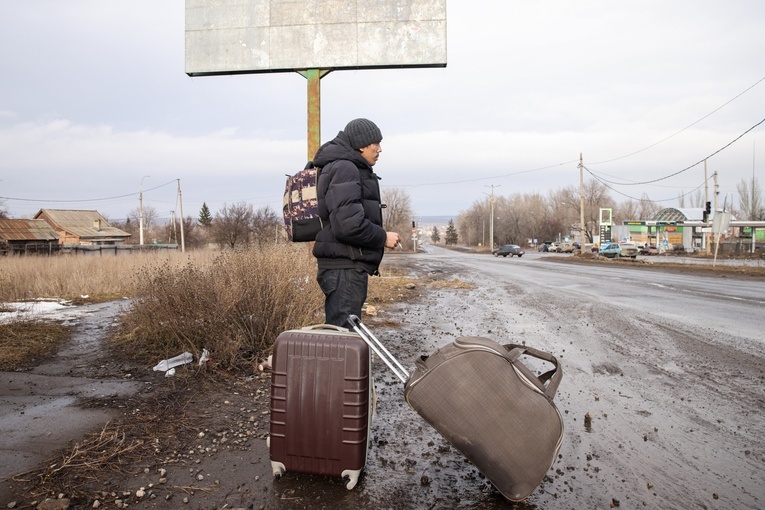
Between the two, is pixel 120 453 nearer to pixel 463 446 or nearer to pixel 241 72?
pixel 463 446

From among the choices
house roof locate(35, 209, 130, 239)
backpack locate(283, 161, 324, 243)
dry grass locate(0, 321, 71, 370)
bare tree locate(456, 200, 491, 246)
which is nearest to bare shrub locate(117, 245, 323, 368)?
dry grass locate(0, 321, 71, 370)

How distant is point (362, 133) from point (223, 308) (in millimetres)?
2621

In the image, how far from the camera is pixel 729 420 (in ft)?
12.5

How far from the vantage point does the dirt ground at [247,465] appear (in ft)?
8.49

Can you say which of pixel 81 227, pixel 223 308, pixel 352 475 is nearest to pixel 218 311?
pixel 223 308

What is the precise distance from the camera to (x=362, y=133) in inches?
130

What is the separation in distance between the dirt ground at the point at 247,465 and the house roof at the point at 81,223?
7432cm

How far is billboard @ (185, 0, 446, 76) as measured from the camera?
29.5 ft

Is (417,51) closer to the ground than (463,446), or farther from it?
farther from it

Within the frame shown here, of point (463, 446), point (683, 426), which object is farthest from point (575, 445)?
point (463, 446)

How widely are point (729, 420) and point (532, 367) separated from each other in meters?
1.85

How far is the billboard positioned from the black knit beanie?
617 cm

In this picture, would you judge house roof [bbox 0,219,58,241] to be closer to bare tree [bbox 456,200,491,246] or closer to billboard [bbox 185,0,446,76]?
billboard [bbox 185,0,446,76]

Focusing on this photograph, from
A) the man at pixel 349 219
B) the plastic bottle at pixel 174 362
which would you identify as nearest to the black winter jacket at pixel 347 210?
the man at pixel 349 219
